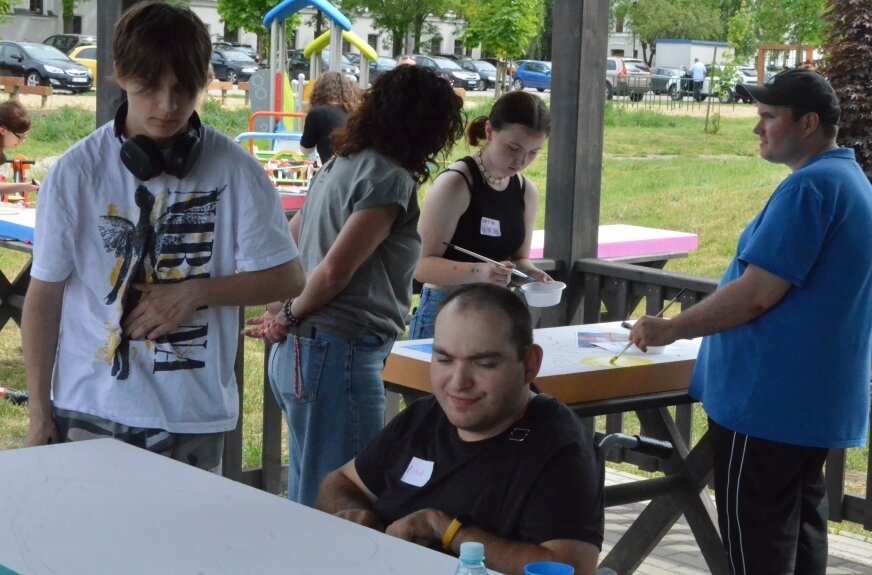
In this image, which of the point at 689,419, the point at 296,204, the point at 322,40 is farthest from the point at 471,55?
the point at 689,419

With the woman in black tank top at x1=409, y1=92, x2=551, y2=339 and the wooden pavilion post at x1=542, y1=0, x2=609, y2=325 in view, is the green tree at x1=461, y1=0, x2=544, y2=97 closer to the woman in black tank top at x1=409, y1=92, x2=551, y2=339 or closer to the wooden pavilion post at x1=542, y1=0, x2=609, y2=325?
the wooden pavilion post at x1=542, y1=0, x2=609, y2=325

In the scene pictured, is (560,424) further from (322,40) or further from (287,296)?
(322,40)

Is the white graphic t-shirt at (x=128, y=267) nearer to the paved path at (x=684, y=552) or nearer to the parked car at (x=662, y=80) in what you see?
the paved path at (x=684, y=552)

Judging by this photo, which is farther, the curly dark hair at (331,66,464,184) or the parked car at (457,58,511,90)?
the parked car at (457,58,511,90)

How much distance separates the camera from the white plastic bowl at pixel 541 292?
3943mm

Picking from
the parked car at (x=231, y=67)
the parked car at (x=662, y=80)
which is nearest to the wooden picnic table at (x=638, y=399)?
the parked car at (x=662, y=80)

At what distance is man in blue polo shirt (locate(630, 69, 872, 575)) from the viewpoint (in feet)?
9.95

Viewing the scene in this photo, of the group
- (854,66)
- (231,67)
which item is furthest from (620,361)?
(231,67)

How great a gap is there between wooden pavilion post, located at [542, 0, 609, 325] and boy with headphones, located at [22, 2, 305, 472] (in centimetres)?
279

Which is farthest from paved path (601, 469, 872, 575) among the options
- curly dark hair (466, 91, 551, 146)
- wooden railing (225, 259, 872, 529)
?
curly dark hair (466, 91, 551, 146)

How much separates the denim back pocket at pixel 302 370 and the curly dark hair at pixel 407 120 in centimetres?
50

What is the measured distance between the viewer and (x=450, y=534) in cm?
219

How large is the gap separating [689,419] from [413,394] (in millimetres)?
2001

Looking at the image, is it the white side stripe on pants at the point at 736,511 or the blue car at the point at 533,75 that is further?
the blue car at the point at 533,75
